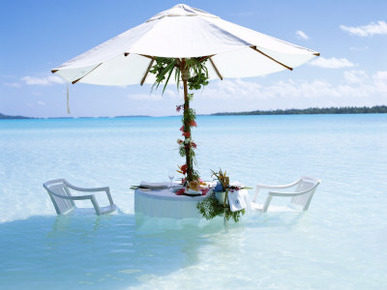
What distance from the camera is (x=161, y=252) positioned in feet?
17.9

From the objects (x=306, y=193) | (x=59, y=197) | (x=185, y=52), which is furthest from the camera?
(x=306, y=193)

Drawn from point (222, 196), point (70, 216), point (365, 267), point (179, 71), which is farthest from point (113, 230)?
point (365, 267)

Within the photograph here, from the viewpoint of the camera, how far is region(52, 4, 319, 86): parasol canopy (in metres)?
4.70

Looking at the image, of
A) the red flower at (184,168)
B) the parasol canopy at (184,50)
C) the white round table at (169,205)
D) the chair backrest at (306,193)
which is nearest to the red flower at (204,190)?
the white round table at (169,205)

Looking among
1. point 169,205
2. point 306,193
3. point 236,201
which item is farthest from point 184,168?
point 306,193

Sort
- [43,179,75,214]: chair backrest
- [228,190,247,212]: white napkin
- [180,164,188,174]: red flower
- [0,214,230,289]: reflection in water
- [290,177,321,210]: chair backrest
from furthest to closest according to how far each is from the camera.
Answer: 1. [290,177,321,210]: chair backrest
2. [43,179,75,214]: chair backrest
3. [180,164,188,174]: red flower
4. [228,190,247,212]: white napkin
5. [0,214,230,289]: reflection in water

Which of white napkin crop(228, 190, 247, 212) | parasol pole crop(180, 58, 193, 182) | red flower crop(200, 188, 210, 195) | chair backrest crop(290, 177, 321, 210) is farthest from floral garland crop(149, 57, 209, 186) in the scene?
chair backrest crop(290, 177, 321, 210)

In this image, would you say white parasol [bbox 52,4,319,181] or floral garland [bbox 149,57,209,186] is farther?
floral garland [bbox 149,57,209,186]

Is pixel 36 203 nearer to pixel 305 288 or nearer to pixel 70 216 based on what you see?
pixel 70 216

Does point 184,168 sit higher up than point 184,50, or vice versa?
point 184,50

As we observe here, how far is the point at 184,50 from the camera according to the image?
469 cm

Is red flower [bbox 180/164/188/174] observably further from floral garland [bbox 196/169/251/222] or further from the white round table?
floral garland [bbox 196/169/251/222]

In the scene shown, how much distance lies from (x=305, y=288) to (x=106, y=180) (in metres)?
9.29

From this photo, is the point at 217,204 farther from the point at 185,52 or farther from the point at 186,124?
the point at 185,52
